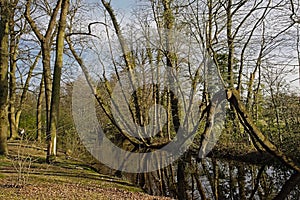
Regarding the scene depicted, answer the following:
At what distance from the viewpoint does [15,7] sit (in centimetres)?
1092

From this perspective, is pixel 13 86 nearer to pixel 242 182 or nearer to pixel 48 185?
pixel 48 185

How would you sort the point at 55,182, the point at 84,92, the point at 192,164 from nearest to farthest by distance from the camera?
the point at 55,182, the point at 192,164, the point at 84,92

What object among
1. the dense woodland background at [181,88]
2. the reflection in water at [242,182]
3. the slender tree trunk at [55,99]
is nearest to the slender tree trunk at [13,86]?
the dense woodland background at [181,88]

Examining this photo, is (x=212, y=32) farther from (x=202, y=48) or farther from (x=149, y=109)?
(x=149, y=109)

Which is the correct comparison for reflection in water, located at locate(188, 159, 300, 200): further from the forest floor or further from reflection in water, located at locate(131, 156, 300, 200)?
the forest floor

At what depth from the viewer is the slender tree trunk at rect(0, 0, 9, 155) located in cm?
1046

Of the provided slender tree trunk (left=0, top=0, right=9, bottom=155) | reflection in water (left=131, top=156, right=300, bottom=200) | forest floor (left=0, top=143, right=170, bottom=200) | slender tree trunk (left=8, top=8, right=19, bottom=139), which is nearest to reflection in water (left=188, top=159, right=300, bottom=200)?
reflection in water (left=131, top=156, right=300, bottom=200)

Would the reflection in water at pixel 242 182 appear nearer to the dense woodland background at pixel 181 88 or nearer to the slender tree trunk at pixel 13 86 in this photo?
the dense woodland background at pixel 181 88

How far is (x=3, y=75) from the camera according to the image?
1072cm

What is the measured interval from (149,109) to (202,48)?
22.7 ft

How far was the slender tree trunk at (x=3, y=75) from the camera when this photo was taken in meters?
10.5

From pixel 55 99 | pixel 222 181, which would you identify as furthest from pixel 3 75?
pixel 222 181

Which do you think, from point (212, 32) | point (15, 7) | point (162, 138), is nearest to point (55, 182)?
point (15, 7)

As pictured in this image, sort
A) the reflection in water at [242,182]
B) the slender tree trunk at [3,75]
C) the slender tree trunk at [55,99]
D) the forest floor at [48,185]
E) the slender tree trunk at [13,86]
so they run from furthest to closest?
1. the slender tree trunk at [13,86]
2. the slender tree trunk at [3,75]
3. the slender tree trunk at [55,99]
4. the reflection in water at [242,182]
5. the forest floor at [48,185]
